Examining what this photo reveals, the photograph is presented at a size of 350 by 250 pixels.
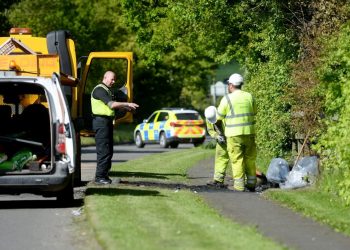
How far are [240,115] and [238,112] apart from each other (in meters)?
0.06

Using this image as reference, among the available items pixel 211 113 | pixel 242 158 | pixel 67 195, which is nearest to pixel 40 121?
pixel 67 195

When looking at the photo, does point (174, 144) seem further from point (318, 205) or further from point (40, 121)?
point (318, 205)

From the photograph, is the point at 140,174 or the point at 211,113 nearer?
the point at 211,113

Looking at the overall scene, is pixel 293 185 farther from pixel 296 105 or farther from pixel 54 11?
pixel 54 11

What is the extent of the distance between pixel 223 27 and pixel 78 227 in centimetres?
1846

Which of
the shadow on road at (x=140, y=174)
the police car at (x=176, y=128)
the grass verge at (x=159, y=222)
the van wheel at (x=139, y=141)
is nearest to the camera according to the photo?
the grass verge at (x=159, y=222)

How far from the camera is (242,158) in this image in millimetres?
18125

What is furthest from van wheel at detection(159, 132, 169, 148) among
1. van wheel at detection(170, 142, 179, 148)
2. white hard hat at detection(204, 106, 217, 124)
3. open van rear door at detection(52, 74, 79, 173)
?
open van rear door at detection(52, 74, 79, 173)

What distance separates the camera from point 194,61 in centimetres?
7075

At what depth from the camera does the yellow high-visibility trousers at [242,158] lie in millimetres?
18062

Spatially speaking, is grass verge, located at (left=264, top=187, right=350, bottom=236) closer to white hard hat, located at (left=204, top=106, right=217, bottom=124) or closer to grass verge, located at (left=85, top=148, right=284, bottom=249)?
grass verge, located at (left=85, top=148, right=284, bottom=249)

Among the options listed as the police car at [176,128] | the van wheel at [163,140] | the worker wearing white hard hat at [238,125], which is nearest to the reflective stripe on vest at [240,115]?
the worker wearing white hard hat at [238,125]

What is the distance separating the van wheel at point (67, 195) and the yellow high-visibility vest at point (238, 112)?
3051mm

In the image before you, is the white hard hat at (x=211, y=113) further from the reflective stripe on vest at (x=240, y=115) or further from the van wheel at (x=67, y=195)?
the van wheel at (x=67, y=195)
